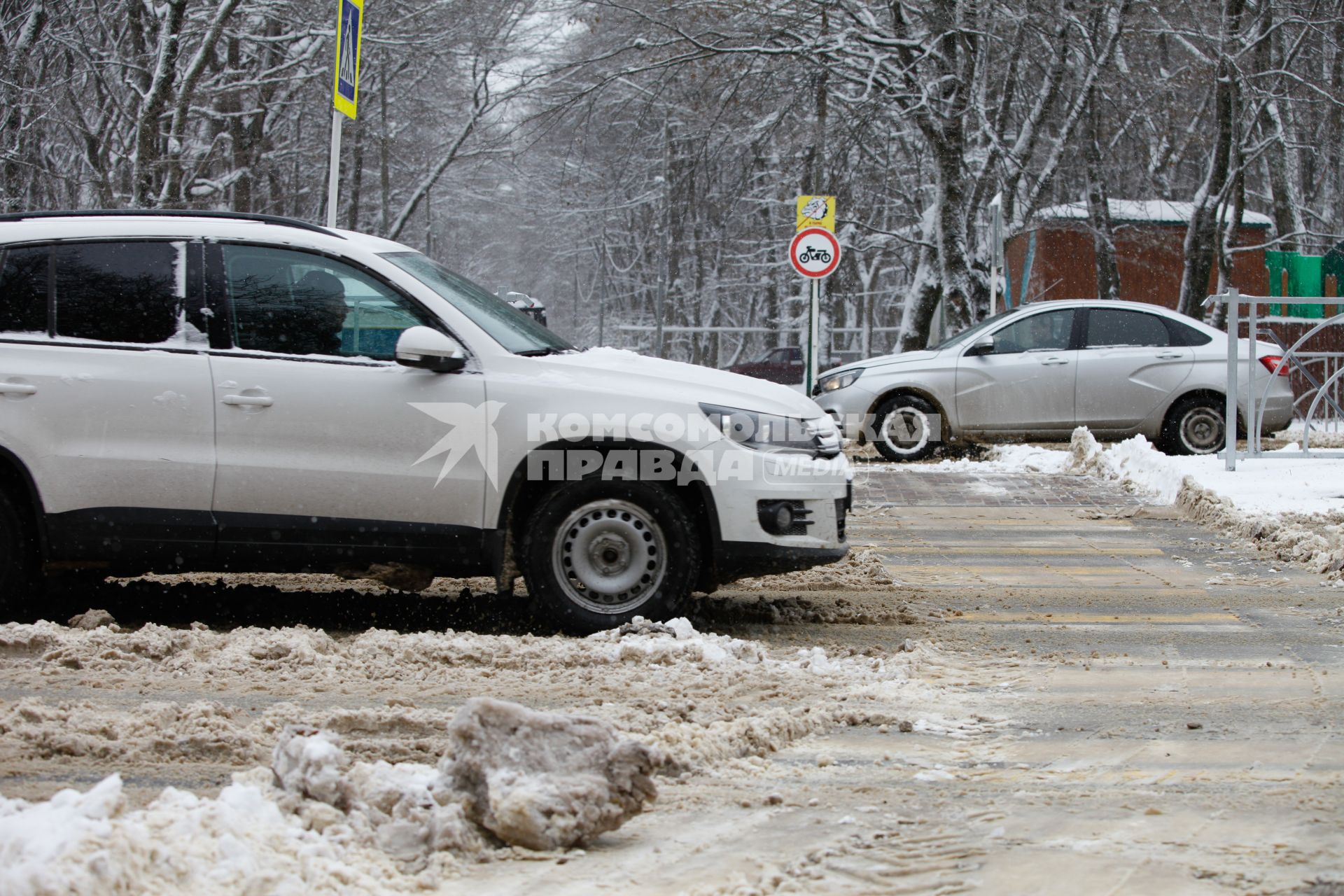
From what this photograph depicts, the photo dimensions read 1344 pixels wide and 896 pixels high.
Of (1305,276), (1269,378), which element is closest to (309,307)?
(1269,378)

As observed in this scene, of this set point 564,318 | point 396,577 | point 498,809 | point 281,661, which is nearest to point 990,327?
point 396,577

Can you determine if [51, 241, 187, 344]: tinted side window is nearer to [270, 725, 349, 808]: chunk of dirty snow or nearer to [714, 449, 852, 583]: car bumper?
[714, 449, 852, 583]: car bumper

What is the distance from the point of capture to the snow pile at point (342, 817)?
3.24 meters

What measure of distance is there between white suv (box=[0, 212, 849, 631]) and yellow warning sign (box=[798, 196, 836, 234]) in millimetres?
11211

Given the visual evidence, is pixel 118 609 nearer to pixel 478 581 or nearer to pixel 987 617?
pixel 478 581

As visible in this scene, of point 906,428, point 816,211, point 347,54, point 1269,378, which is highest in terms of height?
point 347,54

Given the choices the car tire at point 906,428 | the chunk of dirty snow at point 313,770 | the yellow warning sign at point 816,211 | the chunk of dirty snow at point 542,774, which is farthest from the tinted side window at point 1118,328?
the chunk of dirty snow at point 313,770

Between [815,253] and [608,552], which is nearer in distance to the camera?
[608,552]

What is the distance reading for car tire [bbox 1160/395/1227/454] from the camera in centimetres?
1534

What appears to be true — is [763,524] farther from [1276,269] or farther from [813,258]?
[1276,269]

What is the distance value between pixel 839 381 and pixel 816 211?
2467mm

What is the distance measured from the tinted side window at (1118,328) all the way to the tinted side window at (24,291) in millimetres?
11313

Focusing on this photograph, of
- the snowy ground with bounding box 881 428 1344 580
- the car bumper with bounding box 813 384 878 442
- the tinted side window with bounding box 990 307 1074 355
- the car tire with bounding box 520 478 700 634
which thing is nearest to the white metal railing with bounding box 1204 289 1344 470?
the snowy ground with bounding box 881 428 1344 580

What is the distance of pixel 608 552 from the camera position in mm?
6492
